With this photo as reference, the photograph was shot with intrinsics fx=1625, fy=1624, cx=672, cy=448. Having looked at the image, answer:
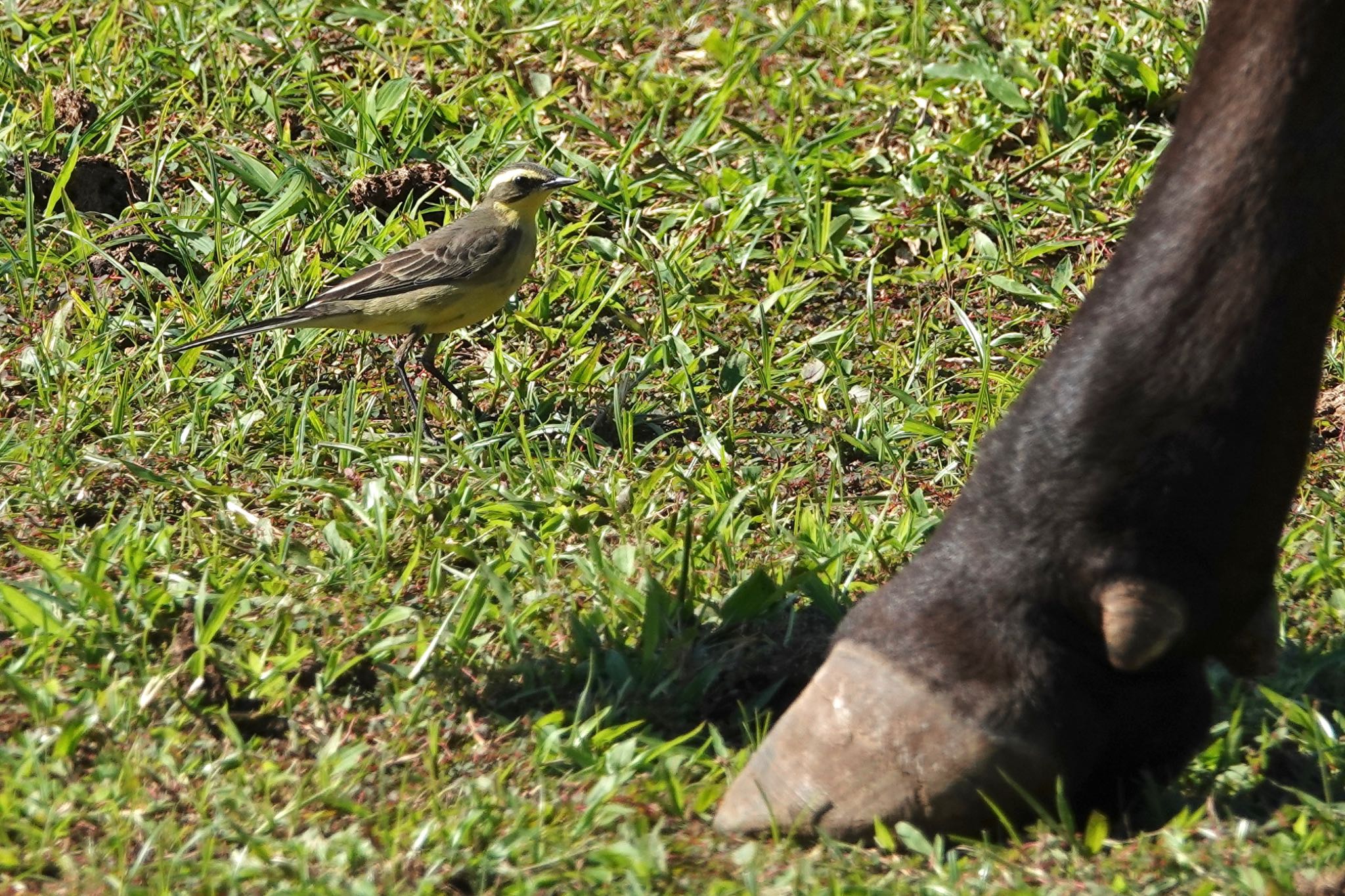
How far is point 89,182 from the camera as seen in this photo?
6.75m

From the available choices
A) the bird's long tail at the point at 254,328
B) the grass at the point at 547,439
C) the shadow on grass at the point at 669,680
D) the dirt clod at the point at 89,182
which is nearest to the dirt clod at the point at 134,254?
the grass at the point at 547,439

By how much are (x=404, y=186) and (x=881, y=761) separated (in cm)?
432

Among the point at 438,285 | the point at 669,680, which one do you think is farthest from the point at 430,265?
the point at 669,680

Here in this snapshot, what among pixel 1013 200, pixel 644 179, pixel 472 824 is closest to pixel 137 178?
pixel 644 179

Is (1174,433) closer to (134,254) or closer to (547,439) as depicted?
(547,439)

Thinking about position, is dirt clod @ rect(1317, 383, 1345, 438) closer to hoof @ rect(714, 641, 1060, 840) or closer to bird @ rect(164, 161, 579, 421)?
hoof @ rect(714, 641, 1060, 840)

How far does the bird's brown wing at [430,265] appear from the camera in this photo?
19.7 ft

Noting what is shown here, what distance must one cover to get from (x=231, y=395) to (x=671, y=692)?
2350mm

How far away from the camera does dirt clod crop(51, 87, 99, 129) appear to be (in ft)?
23.0

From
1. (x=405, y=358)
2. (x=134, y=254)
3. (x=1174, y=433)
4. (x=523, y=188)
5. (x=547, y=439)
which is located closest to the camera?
(x=1174, y=433)

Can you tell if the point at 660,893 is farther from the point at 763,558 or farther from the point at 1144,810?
the point at 763,558

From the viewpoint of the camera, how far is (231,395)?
18.9ft

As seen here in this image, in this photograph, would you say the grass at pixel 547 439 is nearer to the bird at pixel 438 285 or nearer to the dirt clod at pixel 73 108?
the dirt clod at pixel 73 108

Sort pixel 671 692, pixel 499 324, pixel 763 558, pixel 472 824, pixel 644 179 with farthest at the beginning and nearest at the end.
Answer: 1. pixel 644 179
2. pixel 499 324
3. pixel 763 558
4. pixel 671 692
5. pixel 472 824
